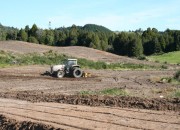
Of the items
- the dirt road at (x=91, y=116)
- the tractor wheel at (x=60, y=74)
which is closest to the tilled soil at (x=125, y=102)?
the dirt road at (x=91, y=116)

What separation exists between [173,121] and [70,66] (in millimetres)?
24040

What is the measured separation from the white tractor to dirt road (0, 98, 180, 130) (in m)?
17.5

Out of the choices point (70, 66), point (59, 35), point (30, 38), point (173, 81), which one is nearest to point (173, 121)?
point (173, 81)

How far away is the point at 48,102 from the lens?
846 inches

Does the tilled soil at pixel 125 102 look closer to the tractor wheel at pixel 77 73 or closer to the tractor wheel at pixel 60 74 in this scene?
the tractor wheel at pixel 60 74

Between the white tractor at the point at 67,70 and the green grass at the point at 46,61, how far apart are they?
1437cm

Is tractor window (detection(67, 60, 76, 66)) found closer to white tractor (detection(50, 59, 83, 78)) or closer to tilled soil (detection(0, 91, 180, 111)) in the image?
white tractor (detection(50, 59, 83, 78))

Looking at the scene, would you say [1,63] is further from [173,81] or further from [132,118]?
[132,118]

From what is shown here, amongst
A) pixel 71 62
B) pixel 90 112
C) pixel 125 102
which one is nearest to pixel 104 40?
pixel 71 62

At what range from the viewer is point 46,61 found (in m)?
55.9

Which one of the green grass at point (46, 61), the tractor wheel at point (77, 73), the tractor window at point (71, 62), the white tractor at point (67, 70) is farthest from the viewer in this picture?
the green grass at point (46, 61)

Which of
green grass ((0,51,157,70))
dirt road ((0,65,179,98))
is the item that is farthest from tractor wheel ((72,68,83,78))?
green grass ((0,51,157,70))

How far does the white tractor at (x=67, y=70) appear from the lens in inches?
1495

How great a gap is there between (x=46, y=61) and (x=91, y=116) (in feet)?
131
